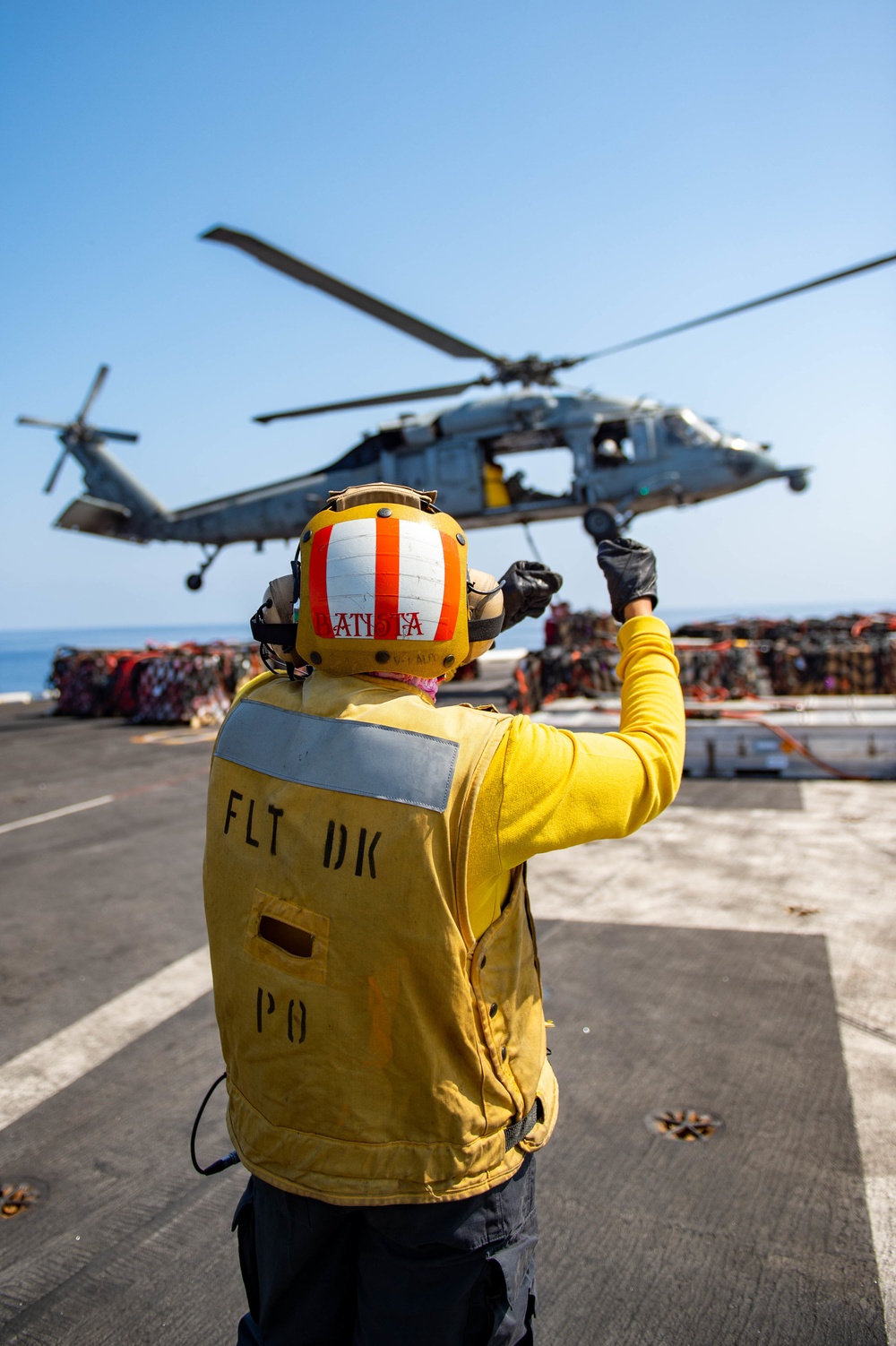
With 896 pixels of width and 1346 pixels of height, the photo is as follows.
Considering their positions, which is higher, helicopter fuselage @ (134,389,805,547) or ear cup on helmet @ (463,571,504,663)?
helicopter fuselage @ (134,389,805,547)

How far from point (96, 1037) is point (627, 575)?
3.49m

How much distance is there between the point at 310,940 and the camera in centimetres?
157

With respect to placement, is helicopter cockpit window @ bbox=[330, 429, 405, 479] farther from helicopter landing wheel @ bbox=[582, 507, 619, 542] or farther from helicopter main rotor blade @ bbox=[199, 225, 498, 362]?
helicopter landing wheel @ bbox=[582, 507, 619, 542]

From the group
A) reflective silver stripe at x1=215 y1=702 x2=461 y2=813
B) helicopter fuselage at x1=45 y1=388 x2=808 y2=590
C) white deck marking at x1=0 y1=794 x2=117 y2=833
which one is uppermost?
helicopter fuselage at x1=45 y1=388 x2=808 y2=590

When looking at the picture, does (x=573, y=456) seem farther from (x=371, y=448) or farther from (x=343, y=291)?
(x=343, y=291)

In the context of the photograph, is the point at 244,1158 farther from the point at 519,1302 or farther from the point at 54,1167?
the point at 54,1167

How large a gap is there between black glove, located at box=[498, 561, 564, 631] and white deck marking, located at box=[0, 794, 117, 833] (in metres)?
7.37

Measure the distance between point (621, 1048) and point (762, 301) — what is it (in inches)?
404

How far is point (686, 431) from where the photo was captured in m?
14.9

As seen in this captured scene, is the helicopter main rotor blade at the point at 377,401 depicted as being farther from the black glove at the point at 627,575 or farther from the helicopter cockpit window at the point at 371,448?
the black glove at the point at 627,575

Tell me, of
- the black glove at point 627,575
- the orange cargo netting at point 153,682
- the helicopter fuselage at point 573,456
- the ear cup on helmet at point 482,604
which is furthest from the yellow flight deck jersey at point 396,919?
the orange cargo netting at point 153,682

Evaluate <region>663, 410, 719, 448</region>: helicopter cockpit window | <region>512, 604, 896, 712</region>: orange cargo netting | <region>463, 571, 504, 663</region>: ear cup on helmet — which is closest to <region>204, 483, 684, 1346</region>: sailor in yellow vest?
<region>463, 571, 504, 663</region>: ear cup on helmet

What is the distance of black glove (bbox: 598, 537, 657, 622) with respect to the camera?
2014 millimetres

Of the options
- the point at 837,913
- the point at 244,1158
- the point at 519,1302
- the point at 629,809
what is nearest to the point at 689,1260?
the point at 519,1302
